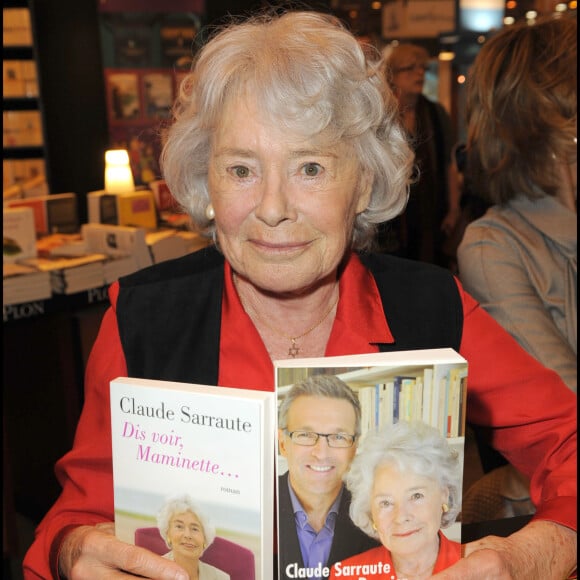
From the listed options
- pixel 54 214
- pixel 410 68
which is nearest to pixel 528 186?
pixel 54 214

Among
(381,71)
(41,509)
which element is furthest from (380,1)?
(381,71)

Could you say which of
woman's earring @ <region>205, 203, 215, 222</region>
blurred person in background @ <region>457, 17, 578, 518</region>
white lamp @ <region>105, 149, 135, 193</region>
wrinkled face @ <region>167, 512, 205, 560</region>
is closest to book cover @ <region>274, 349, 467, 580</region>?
wrinkled face @ <region>167, 512, 205, 560</region>

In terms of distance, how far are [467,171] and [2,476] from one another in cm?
215

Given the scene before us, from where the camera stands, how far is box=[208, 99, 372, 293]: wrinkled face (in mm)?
1305

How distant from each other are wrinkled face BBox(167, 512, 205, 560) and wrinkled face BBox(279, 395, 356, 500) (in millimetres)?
155

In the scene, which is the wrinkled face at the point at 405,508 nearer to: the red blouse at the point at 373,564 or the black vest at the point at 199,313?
the red blouse at the point at 373,564

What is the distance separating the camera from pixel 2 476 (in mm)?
3002

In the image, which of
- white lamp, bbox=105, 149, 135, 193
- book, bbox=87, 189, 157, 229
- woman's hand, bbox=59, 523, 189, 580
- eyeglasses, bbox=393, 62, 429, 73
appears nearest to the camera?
woman's hand, bbox=59, 523, 189, 580

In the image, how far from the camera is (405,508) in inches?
38.2

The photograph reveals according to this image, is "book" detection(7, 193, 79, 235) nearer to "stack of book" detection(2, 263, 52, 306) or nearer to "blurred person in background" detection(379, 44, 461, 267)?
"stack of book" detection(2, 263, 52, 306)

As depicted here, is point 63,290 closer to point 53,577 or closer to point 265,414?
point 53,577

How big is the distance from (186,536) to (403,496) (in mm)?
298

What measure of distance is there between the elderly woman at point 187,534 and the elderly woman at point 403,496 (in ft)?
0.57

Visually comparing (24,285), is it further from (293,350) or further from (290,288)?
(290,288)
